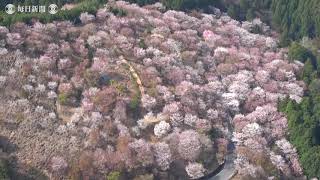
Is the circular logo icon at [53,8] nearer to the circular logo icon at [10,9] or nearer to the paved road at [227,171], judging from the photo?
the circular logo icon at [10,9]

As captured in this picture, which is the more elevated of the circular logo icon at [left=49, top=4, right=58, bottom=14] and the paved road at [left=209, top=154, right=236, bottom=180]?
the circular logo icon at [left=49, top=4, right=58, bottom=14]

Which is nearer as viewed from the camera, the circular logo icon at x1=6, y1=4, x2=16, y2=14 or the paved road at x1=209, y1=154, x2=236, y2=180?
the paved road at x1=209, y1=154, x2=236, y2=180

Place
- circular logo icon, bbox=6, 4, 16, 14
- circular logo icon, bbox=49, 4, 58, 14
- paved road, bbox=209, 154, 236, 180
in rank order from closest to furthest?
1. paved road, bbox=209, 154, 236, 180
2. circular logo icon, bbox=6, 4, 16, 14
3. circular logo icon, bbox=49, 4, 58, 14

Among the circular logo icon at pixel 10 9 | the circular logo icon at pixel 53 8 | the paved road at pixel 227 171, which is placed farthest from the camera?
the circular logo icon at pixel 53 8

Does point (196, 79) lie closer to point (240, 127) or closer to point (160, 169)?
point (240, 127)

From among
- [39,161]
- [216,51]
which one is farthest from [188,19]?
[39,161]

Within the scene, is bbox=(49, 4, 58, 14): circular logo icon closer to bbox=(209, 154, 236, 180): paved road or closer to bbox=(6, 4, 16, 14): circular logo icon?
bbox=(6, 4, 16, 14): circular logo icon

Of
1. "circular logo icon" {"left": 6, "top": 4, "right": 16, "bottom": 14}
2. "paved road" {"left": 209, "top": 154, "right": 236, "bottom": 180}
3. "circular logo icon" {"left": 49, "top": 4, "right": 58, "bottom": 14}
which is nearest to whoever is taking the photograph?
"paved road" {"left": 209, "top": 154, "right": 236, "bottom": 180}

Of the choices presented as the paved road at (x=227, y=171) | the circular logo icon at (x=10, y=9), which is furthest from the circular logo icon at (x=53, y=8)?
the paved road at (x=227, y=171)

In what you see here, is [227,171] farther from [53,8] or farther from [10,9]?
[10,9]

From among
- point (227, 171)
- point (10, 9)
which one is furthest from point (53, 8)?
point (227, 171)

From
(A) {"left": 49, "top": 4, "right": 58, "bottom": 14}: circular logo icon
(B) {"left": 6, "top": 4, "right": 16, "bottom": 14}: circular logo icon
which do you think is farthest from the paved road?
(B) {"left": 6, "top": 4, "right": 16, "bottom": 14}: circular logo icon
